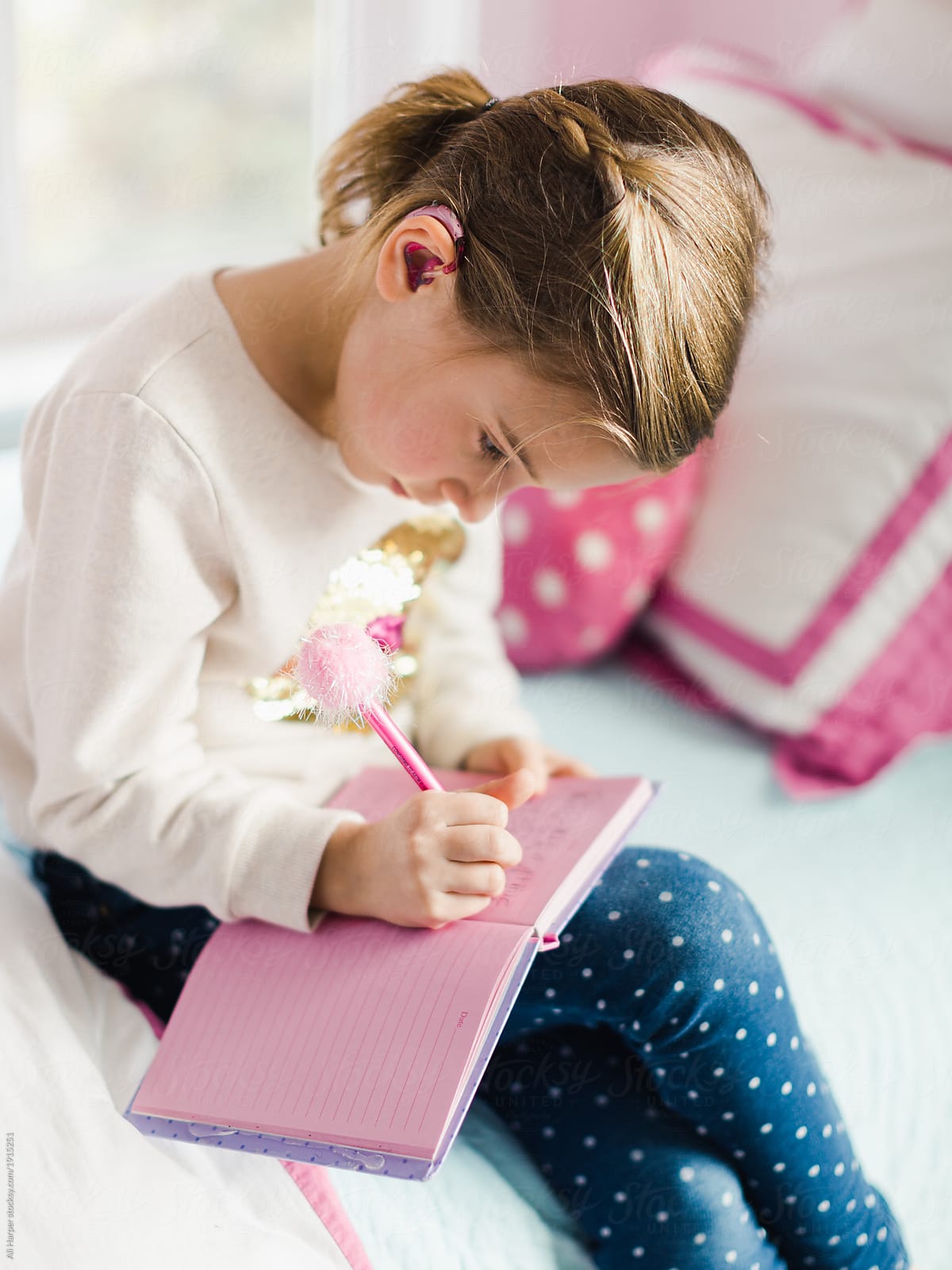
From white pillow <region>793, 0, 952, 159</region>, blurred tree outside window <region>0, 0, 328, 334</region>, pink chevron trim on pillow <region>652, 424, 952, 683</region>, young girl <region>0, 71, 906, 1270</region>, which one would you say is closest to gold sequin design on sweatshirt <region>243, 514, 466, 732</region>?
young girl <region>0, 71, 906, 1270</region>

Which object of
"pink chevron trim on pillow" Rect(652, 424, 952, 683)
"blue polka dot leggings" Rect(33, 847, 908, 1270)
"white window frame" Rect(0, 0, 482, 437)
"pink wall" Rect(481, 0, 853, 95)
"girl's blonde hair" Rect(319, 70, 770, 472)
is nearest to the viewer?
"girl's blonde hair" Rect(319, 70, 770, 472)

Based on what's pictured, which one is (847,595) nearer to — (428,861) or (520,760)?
(520,760)

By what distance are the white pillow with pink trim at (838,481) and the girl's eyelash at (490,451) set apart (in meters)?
0.48

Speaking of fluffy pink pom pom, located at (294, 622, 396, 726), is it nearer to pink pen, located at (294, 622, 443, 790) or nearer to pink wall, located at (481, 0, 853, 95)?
pink pen, located at (294, 622, 443, 790)

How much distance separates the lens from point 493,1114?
2.52 ft

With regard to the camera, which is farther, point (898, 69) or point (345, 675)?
point (898, 69)

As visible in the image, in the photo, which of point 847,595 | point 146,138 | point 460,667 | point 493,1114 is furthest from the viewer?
point 146,138

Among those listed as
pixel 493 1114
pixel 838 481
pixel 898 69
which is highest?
pixel 898 69

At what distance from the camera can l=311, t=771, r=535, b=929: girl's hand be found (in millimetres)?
628

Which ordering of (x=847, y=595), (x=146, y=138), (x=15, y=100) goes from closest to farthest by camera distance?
(x=847, y=595)
(x=15, y=100)
(x=146, y=138)

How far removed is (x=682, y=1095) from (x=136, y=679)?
1.23 ft

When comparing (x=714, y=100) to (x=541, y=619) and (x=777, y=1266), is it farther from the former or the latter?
(x=777, y=1266)

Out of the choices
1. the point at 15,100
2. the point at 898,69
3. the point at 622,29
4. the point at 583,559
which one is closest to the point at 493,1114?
the point at 583,559

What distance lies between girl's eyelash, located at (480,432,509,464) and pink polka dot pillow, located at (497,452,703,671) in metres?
0.42
